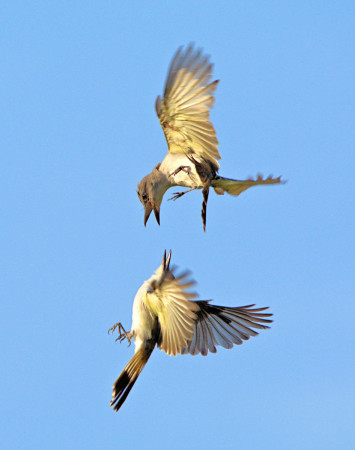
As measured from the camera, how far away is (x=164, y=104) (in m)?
10.4

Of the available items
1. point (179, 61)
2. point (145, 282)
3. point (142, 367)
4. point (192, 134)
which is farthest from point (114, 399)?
point (179, 61)

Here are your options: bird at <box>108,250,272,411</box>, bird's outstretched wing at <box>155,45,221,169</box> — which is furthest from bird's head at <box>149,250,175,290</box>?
bird's outstretched wing at <box>155,45,221,169</box>

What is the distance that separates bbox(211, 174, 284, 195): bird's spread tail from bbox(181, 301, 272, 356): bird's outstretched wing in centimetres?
177

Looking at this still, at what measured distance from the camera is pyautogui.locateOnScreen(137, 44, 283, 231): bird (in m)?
9.80

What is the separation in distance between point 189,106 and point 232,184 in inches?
49.4

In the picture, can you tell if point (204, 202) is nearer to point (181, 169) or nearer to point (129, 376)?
point (181, 169)

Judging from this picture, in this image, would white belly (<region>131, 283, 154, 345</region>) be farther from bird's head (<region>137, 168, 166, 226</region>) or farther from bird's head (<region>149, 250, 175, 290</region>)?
bird's head (<region>137, 168, 166, 226</region>)

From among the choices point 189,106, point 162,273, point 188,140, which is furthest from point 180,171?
point 162,273

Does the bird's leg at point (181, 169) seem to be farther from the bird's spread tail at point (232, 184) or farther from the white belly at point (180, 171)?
the bird's spread tail at point (232, 184)

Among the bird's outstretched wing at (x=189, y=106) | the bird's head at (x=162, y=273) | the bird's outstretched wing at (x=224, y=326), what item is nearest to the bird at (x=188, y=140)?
the bird's outstretched wing at (x=189, y=106)

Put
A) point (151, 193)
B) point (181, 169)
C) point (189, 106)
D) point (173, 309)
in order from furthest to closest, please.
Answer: point (151, 193) < point (181, 169) < point (189, 106) < point (173, 309)

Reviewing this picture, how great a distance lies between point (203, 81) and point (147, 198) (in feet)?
6.16

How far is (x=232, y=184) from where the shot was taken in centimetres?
1081

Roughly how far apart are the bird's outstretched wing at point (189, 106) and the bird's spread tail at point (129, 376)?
8.31 ft
